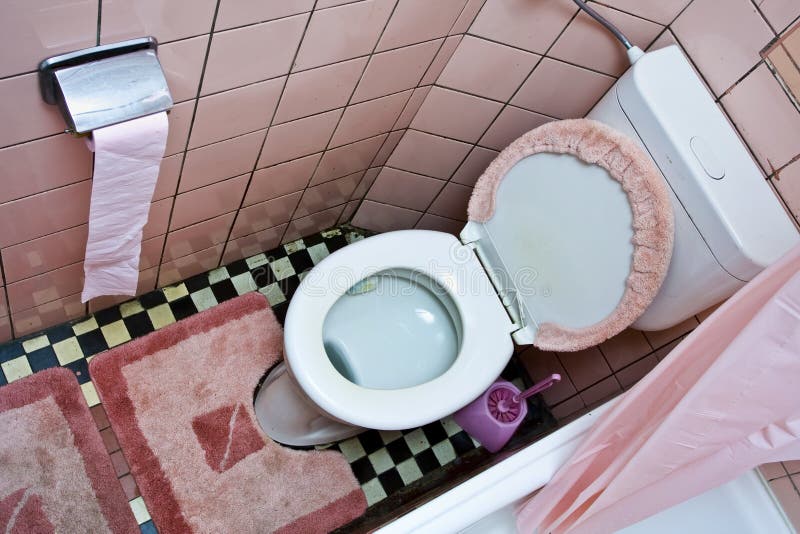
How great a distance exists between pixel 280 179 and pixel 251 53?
0.40 meters

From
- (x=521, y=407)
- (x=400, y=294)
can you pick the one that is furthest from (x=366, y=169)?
(x=521, y=407)

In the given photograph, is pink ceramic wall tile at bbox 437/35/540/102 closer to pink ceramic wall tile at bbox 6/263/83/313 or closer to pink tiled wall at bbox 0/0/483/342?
pink tiled wall at bbox 0/0/483/342

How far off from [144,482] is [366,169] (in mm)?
761

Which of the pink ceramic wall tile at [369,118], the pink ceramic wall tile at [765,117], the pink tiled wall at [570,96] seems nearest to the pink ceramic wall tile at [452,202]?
the pink tiled wall at [570,96]

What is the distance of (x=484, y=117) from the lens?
1280 millimetres

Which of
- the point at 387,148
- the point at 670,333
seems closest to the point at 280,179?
the point at 387,148

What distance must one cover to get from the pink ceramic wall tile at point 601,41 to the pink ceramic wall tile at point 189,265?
79cm

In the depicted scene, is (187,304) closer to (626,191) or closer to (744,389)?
(626,191)

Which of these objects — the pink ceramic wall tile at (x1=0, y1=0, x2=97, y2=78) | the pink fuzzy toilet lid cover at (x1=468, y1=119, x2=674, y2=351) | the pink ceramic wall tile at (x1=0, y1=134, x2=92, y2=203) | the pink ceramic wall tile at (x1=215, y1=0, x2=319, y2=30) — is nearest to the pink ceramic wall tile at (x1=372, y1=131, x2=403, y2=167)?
the pink fuzzy toilet lid cover at (x1=468, y1=119, x2=674, y2=351)

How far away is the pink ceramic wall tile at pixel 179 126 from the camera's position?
88 cm

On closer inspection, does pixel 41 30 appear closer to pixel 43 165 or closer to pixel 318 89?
pixel 43 165

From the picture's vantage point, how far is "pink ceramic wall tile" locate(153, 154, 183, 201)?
3.22 feet

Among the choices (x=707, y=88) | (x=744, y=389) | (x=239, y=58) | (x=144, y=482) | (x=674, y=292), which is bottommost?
(x=744, y=389)

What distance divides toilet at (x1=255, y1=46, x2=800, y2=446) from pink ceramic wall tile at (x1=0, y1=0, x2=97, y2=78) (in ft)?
1.76
